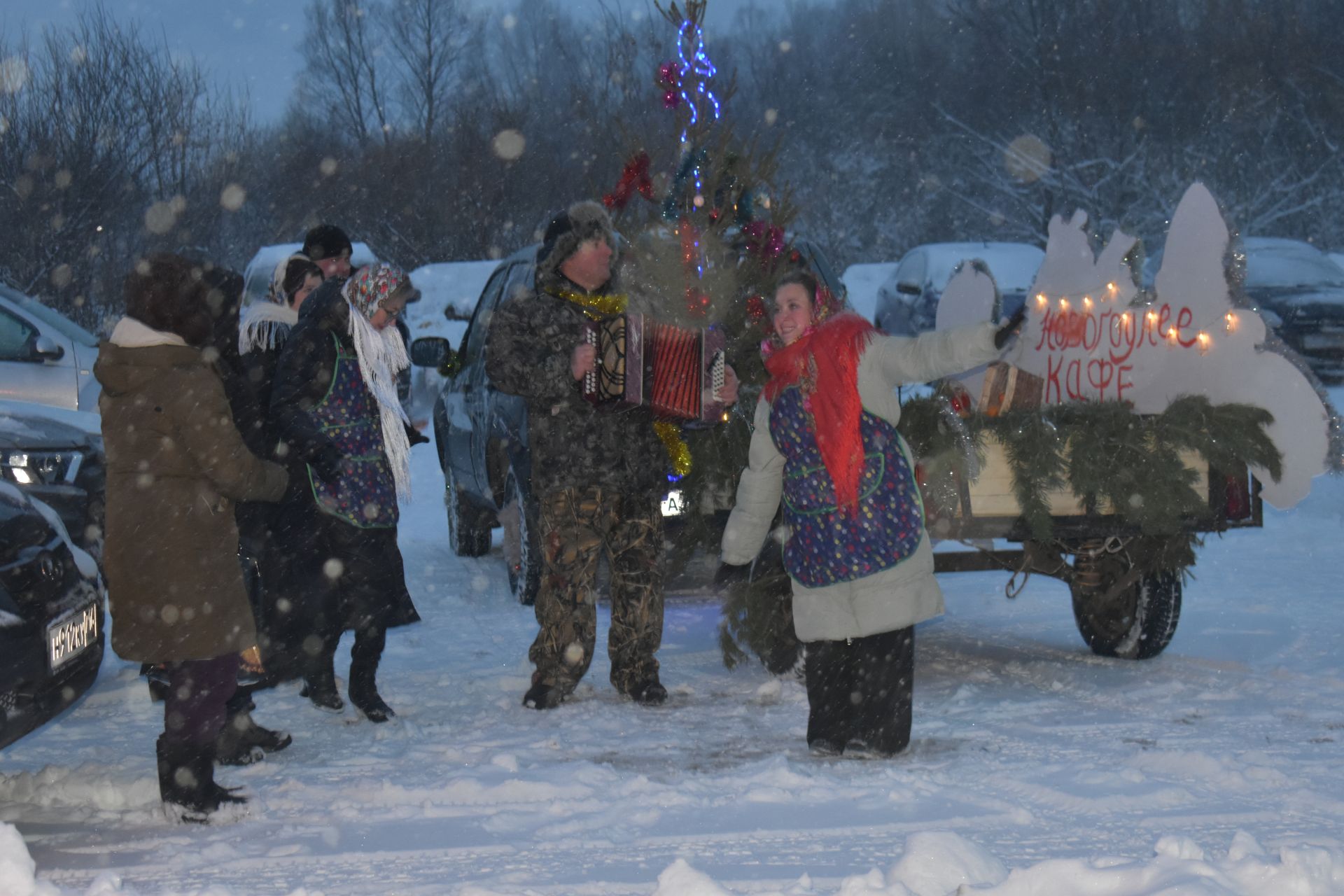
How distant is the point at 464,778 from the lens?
4461mm

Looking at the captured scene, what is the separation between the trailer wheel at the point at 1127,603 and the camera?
19.8 ft

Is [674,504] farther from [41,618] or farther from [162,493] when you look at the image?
[41,618]

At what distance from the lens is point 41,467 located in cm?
755

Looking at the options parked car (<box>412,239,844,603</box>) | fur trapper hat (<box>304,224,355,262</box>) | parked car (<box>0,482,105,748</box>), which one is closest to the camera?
parked car (<box>0,482,105,748</box>)

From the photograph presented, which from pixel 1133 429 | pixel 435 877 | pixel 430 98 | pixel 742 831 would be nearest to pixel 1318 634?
pixel 1133 429

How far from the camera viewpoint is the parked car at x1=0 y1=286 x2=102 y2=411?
9.84 metres

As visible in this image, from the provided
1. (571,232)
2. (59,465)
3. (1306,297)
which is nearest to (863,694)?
(571,232)

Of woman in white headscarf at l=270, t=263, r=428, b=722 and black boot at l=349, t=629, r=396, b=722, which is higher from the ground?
woman in white headscarf at l=270, t=263, r=428, b=722

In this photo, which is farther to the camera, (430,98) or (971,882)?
(430,98)

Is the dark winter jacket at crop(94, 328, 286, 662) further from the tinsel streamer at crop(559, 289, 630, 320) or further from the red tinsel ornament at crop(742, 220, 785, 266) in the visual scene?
the red tinsel ornament at crop(742, 220, 785, 266)

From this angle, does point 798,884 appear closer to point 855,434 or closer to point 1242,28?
point 855,434

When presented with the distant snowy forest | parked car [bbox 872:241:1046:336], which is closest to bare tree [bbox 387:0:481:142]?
the distant snowy forest

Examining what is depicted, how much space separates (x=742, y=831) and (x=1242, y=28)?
30.1 metres

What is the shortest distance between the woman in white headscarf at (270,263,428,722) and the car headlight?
107 inches
